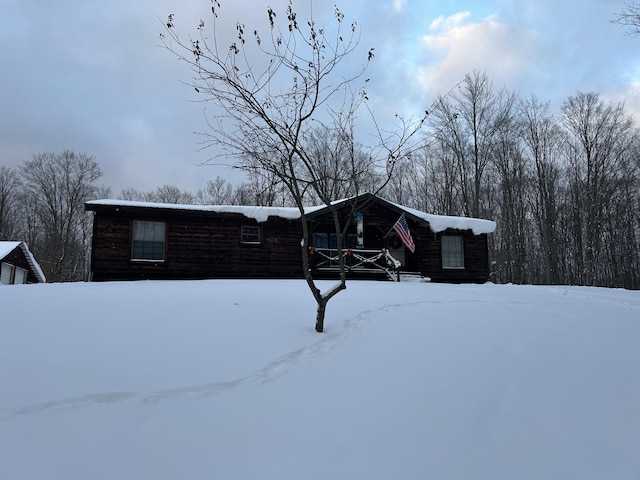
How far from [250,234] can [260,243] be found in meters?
0.53

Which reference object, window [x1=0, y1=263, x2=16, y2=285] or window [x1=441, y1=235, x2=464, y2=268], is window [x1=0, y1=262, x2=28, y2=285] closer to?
window [x1=0, y1=263, x2=16, y2=285]

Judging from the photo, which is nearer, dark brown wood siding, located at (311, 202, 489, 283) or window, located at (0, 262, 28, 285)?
dark brown wood siding, located at (311, 202, 489, 283)

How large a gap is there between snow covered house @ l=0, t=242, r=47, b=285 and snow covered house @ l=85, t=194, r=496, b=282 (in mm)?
13153

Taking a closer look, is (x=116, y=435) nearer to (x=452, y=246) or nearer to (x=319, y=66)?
(x=319, y=66)

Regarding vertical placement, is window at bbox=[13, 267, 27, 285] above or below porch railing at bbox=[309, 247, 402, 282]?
below

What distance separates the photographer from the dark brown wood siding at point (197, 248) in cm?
1298

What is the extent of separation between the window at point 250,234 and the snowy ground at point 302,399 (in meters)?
8.87

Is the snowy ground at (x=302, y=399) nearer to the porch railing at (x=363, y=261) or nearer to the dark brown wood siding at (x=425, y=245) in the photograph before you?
the porch railing at (x=363, y=261)

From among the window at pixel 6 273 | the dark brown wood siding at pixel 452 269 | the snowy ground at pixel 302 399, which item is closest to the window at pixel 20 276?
the window at pixel 6 273

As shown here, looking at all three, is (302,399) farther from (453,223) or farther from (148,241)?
(453,223)

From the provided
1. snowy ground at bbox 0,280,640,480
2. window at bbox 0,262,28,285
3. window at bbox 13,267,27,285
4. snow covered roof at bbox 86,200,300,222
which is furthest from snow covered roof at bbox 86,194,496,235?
window at bbox 13,267,27,285

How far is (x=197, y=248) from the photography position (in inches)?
539

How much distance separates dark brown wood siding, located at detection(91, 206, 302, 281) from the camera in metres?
13.0

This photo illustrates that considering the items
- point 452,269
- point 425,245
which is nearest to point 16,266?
point 425,245
